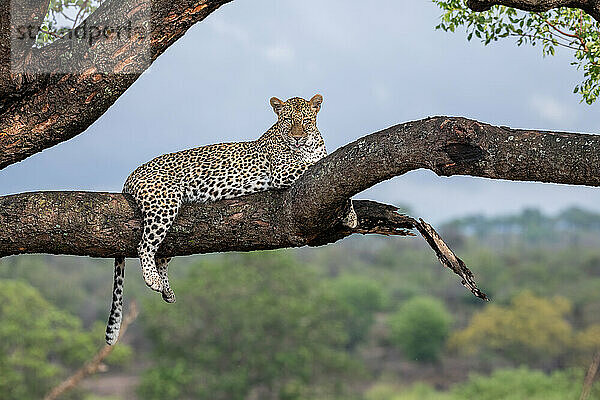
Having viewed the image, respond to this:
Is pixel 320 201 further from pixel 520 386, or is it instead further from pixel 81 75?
pixel 520 386

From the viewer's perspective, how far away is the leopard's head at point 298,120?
207 inches

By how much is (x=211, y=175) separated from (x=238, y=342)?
64.4ft

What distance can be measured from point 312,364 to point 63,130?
2012 centimetres

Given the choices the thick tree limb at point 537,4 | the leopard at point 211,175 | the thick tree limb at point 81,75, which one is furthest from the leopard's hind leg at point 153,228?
the thick tree limb at point 537,4

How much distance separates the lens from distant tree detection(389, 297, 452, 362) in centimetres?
3161

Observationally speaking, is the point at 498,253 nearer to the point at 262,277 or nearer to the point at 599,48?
the point at 262,277

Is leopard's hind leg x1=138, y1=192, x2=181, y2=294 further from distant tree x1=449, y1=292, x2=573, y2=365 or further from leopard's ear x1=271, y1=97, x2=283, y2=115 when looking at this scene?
distant tree x1=449, y1=292, x2=573, y2=365

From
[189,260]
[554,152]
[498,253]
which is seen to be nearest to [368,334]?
[189,260]

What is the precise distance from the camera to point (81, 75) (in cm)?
452

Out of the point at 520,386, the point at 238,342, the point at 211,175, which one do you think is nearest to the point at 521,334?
the point at 520,386

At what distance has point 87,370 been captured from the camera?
873cm

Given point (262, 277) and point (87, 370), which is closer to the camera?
point (87, 370)

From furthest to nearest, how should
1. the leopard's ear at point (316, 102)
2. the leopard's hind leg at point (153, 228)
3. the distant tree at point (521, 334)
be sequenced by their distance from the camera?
1. the distant tree at point (521, 334)
2. the leopard's ear at point (316, 102)
3. the leopard's hind leg at point (153, 228)

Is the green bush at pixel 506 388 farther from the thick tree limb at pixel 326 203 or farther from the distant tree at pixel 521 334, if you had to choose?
the thick tree limb at pixel 326 203
